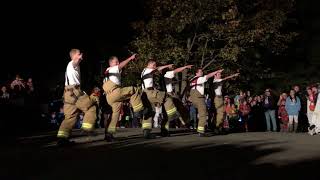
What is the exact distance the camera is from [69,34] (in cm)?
3125

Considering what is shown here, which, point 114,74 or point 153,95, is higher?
point 114,74

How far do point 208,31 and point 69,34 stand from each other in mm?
8369

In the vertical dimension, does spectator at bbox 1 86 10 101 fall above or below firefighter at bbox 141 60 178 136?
above

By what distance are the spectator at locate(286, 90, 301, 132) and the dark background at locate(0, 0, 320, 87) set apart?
12.8 metres

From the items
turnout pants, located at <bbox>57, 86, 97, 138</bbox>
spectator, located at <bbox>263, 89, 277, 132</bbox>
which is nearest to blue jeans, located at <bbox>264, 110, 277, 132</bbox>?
spectator, located at <bbox>263, 89, 277, 132</bbox>

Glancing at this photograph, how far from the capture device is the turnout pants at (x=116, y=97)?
12992mm

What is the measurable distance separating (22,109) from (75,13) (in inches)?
544

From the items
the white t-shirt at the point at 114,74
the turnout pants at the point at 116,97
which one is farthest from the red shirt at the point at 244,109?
the white t-shirt at the point at 114,74

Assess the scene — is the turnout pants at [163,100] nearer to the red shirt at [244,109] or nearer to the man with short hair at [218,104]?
the man with short hair at [218,104]

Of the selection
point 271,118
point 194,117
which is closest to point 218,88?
point 271,118

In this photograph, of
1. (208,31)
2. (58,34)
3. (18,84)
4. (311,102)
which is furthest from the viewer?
(58,34)

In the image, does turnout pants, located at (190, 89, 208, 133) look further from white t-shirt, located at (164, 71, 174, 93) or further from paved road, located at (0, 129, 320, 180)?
paved road, located at (0, 129, 320, 180)

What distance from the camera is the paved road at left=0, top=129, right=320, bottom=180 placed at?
321 inches

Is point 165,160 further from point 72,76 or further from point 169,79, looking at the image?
point 169,79
